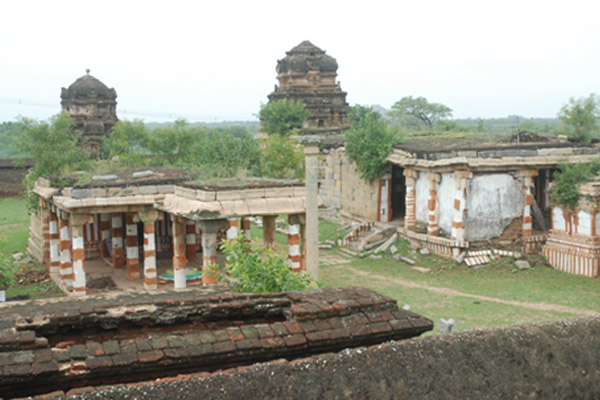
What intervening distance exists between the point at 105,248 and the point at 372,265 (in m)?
9.05

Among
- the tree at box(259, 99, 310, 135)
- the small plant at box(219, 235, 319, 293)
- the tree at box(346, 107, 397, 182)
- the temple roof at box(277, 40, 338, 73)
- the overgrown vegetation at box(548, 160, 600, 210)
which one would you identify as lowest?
the small plant at box(219, 235, 319, 293)

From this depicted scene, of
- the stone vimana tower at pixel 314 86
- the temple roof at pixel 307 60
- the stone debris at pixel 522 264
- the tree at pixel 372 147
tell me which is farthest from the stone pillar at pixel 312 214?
the temple roof at pixel 307 60

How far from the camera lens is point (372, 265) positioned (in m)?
21.6

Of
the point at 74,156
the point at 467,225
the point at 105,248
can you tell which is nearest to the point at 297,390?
the point at 467,225

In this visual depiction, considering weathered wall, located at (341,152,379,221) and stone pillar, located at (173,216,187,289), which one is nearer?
stone pillar, located at (173,216,187,289)

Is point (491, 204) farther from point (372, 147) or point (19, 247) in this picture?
point (19, 247)

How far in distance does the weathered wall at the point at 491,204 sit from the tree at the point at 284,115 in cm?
1742

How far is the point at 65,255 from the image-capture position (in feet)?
61.2

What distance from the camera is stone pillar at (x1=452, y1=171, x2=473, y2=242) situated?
20438 millimetres

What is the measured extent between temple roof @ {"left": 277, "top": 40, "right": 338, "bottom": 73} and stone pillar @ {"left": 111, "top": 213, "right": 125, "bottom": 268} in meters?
21.4

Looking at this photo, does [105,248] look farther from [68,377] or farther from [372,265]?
[68,377]

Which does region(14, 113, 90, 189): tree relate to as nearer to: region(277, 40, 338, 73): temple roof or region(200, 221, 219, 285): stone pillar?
region(200, 221, 219, 285): stone pillar

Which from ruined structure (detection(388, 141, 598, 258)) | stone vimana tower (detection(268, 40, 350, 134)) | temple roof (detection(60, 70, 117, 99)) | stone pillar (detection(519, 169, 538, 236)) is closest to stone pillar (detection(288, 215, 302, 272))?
ruined structure (detection(388, 141, 598, 258))

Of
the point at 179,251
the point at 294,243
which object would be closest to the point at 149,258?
the point at 179,251
